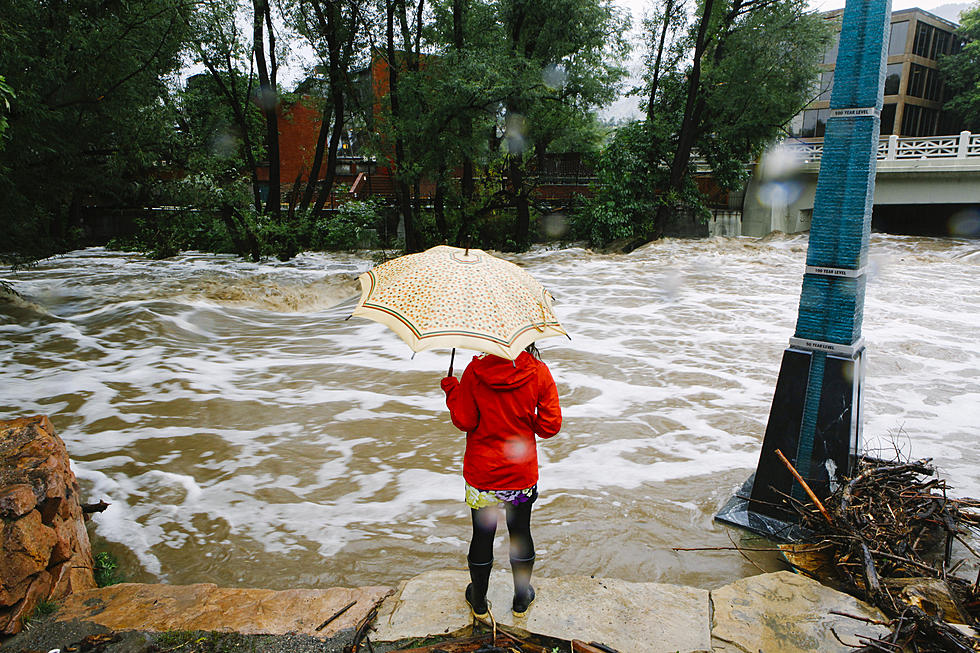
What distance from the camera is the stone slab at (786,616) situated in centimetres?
276

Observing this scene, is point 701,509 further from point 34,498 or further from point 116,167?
point 116,167

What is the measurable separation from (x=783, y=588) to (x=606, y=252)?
19750 millimetres

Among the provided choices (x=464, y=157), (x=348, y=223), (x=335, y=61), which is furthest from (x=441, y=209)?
(x=335, y=61)

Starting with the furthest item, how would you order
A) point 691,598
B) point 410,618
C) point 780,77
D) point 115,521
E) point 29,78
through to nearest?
point 780,77 < point 29,78 < point 115,521 < point 691,598 < point 410,618

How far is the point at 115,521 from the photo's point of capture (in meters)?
4.45

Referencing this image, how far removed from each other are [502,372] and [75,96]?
1001cm

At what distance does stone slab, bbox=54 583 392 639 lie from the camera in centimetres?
287

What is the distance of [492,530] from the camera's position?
2893 millimetres

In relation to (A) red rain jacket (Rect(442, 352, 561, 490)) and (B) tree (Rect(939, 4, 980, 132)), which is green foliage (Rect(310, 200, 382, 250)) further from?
(B) tree (Rect(939, 4, 980, 132))

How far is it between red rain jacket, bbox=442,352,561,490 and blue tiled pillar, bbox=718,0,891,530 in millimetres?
2002

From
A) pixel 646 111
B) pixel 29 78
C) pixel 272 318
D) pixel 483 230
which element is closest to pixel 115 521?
pixel 29 78

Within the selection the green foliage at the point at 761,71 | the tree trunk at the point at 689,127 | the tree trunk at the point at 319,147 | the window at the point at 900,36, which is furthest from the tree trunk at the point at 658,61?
the window at the point at 900,36

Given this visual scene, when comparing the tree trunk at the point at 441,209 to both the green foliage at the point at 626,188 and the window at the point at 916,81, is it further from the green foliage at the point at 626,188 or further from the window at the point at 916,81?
the window at the point at 916,81

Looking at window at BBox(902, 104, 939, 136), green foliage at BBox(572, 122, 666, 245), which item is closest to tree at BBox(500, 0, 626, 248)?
green foliage at BBox(572, 122, 666, 245)
